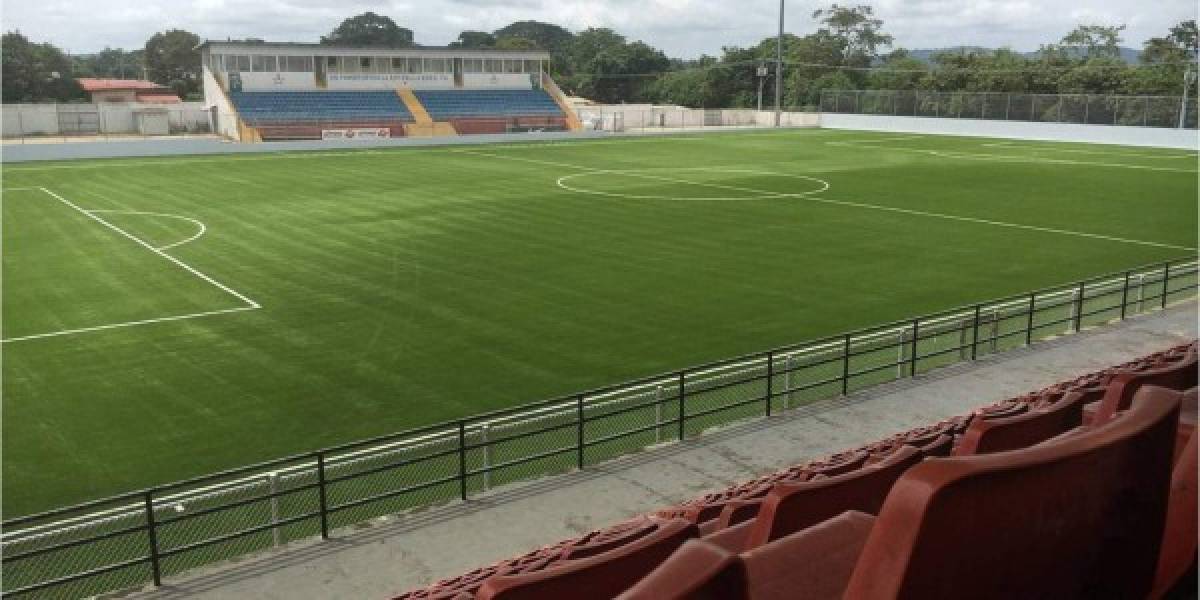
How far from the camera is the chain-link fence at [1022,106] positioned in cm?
6862

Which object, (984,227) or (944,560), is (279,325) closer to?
(944,560)

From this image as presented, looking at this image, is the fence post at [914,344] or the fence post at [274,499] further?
the fence post at [914,344]

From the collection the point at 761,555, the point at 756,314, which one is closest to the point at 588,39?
the point at 756,314

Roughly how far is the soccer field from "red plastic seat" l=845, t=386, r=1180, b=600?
43.5 ft

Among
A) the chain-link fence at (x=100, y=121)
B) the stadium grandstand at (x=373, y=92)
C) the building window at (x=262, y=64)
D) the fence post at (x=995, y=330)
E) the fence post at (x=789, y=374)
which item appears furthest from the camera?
the building window at (x=262, y=64)

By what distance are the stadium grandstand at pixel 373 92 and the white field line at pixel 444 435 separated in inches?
2393

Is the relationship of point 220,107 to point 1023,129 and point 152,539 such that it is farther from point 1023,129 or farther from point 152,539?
point 152,539

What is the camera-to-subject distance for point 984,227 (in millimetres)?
33438

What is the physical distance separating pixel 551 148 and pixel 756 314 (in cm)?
4407

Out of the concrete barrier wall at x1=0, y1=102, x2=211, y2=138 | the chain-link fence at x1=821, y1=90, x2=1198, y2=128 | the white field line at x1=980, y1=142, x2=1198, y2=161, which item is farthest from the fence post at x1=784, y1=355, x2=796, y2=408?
the concrete barrier wall at x1=0, y1=102, x2=211, y2=138

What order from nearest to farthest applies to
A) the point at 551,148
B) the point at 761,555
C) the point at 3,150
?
the point at 761,555
the point at 3,150
the point at 551,148

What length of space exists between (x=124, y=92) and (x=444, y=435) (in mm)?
98534

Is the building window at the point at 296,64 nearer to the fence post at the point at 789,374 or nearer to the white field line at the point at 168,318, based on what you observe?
the white field line at the point at 168,318

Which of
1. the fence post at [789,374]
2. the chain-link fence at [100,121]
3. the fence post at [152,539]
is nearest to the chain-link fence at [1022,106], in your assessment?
the chain-link fence at [100,121]
